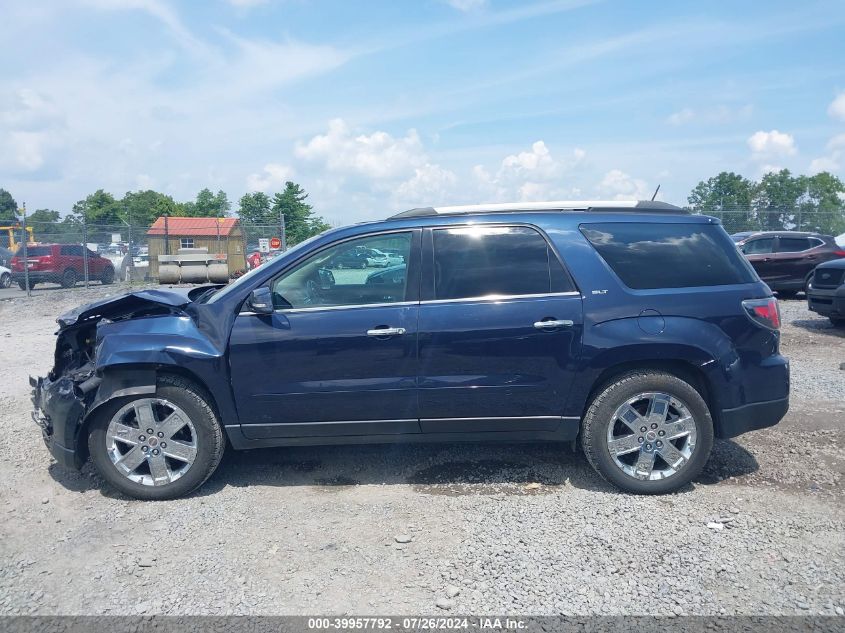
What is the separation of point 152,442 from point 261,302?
1180mm

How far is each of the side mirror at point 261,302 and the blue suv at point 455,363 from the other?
14 mm

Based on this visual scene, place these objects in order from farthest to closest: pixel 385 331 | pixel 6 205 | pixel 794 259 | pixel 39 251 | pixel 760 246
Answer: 1. pixel 6 205
2. pixel 39 251
3. pixel 760 246
4. pixel 794 259
5. pixel 385 331

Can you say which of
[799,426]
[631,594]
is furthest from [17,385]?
[799,426]

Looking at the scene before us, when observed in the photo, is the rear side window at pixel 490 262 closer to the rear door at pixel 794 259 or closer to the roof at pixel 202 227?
the rear door at pixel 794 259

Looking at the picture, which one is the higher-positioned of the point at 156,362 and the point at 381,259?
the point at 381,259

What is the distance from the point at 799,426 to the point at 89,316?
5745mm

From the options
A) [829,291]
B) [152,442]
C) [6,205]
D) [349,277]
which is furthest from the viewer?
[6,205]

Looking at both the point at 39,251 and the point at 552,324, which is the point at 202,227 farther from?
the point at 552,324

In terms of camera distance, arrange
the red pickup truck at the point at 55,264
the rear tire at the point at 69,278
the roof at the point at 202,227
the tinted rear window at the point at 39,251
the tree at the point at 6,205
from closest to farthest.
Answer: the red pickup truck at the point at 55,264 < the tinted rear window at the point at 39,251 < the rear tire at the point at 69,278 < the roof at the point at 202,227 < the tree at the point at 6,205

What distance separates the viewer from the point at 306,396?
14.2ft

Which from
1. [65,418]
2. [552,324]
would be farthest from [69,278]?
[552,324]

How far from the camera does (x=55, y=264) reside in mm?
20688

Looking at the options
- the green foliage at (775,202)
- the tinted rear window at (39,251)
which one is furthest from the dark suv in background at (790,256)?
the tinted rear window at (39,251)

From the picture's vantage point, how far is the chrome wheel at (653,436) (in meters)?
4.31
